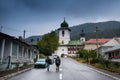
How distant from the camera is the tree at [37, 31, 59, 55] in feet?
360

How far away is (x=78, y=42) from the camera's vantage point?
164750 millimetres

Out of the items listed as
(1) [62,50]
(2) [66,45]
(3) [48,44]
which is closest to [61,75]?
(3) [48,44]

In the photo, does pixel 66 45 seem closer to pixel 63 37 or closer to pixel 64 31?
pixel 63 37

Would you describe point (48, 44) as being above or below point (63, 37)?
below

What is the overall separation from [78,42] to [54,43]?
158 feet

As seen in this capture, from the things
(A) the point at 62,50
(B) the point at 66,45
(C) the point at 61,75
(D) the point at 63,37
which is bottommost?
(C) the point at 61,75

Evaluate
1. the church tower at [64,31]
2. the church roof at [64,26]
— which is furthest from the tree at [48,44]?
the church tower at [64,31]

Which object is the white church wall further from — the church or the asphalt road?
the asphalt road

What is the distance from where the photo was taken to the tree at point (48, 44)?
109875mm

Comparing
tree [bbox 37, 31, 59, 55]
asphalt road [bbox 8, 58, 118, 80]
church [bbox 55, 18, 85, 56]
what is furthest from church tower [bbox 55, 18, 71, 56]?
asphalt road [bbox 8, 58, 118, 80]

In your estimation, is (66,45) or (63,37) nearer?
(63,37)

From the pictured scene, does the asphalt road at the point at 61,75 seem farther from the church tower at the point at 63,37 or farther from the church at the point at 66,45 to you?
the church at the point at 66,45

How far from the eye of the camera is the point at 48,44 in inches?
4532

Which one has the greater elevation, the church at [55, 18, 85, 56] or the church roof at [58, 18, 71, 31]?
the church roof at [58, 18, 71, 31]
